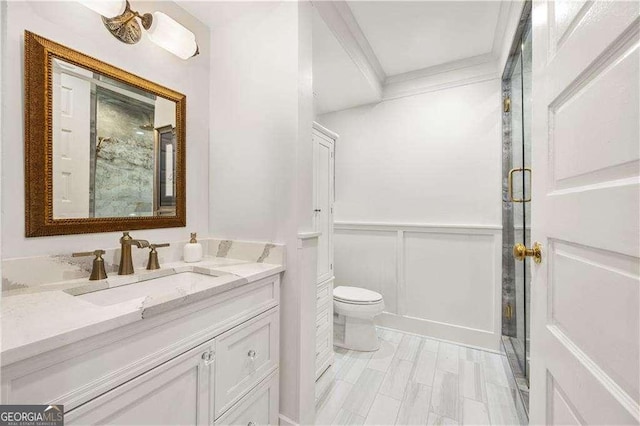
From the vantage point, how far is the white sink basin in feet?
3.35

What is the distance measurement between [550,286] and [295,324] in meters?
1.07

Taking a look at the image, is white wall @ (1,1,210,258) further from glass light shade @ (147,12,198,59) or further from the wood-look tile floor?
the wood-look tile floor

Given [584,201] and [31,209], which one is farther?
[31,209]

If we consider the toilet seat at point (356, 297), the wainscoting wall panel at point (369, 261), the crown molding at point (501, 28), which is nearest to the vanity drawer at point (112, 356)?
the toilet seat at point (356, 297)

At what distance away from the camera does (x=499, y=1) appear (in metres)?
1.71

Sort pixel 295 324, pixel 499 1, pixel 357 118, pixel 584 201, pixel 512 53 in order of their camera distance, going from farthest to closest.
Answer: pixel 357 118
pixel 512 53
pixel 499 1
pixel 295 324
pixel 584 201

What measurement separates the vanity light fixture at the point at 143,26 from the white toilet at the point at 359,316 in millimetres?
1987

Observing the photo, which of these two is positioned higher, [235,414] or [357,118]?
[357,118]

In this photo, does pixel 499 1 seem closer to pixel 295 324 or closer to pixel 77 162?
pixel 295 324

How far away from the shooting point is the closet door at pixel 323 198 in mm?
1891

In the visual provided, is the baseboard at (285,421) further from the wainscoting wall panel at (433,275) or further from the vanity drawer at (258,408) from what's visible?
the wainscoting wall panel at (433,275)

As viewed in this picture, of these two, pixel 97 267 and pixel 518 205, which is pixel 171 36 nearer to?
pixel 97 267

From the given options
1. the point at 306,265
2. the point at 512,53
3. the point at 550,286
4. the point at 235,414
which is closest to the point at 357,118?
the point at 512,53

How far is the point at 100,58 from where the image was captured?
3.98 feet
